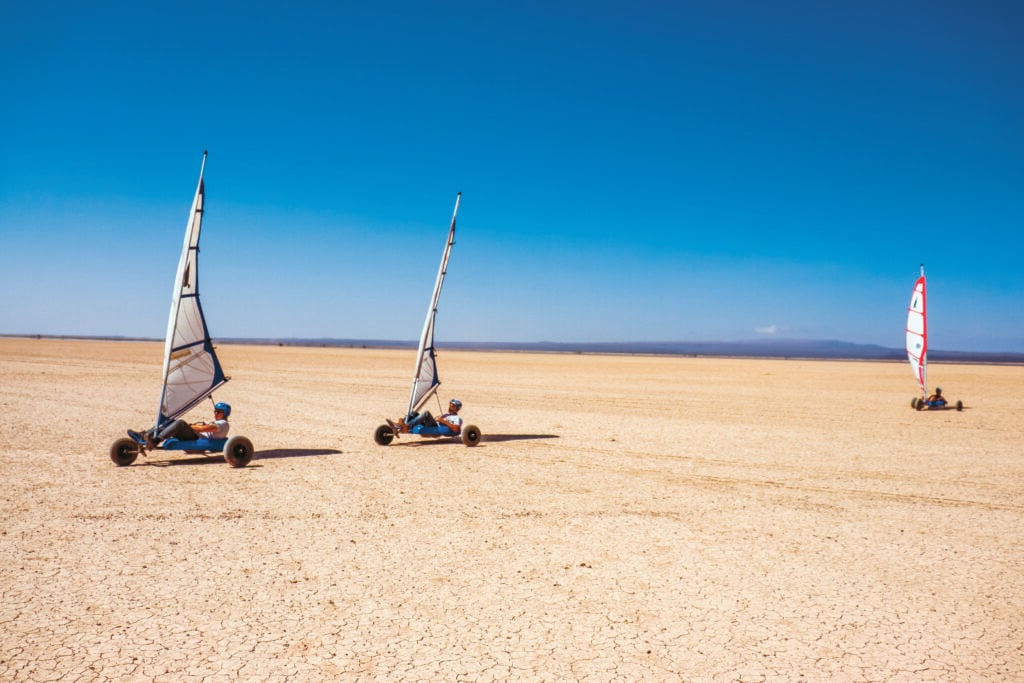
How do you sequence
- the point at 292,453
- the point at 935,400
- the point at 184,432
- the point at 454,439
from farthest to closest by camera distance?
the point at 935,400
the point at 454,439
the point at 292,453
the point at 184,432

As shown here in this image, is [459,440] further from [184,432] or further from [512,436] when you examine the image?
[184,432]

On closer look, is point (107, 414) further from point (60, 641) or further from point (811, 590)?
point (811, 590)

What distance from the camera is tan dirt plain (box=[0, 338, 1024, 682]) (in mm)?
5742

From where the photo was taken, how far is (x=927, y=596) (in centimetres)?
723

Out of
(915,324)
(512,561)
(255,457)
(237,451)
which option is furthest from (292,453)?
(915,324)

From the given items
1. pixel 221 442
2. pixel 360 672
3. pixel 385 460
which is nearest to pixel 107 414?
pixel 221 442

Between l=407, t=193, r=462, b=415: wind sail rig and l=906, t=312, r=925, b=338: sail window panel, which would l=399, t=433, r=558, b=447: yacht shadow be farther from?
l=906, t=312, r=925, b=338: sail window panel

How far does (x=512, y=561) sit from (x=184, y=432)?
358 inches

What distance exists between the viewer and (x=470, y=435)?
1620 cm

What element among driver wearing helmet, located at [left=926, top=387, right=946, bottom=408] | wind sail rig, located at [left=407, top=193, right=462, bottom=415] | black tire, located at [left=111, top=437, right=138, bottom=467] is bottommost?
black tire, located at [left=111, top=437, right=138, bottom=467]

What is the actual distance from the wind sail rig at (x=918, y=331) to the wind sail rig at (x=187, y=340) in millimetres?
27433

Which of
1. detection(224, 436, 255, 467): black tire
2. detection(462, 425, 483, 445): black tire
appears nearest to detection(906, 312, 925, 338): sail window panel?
detection(462, 425, 483, 445): black tire

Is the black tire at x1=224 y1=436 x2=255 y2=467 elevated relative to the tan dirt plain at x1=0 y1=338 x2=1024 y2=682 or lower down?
elevated

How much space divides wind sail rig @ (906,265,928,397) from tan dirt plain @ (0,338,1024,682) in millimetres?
11163
